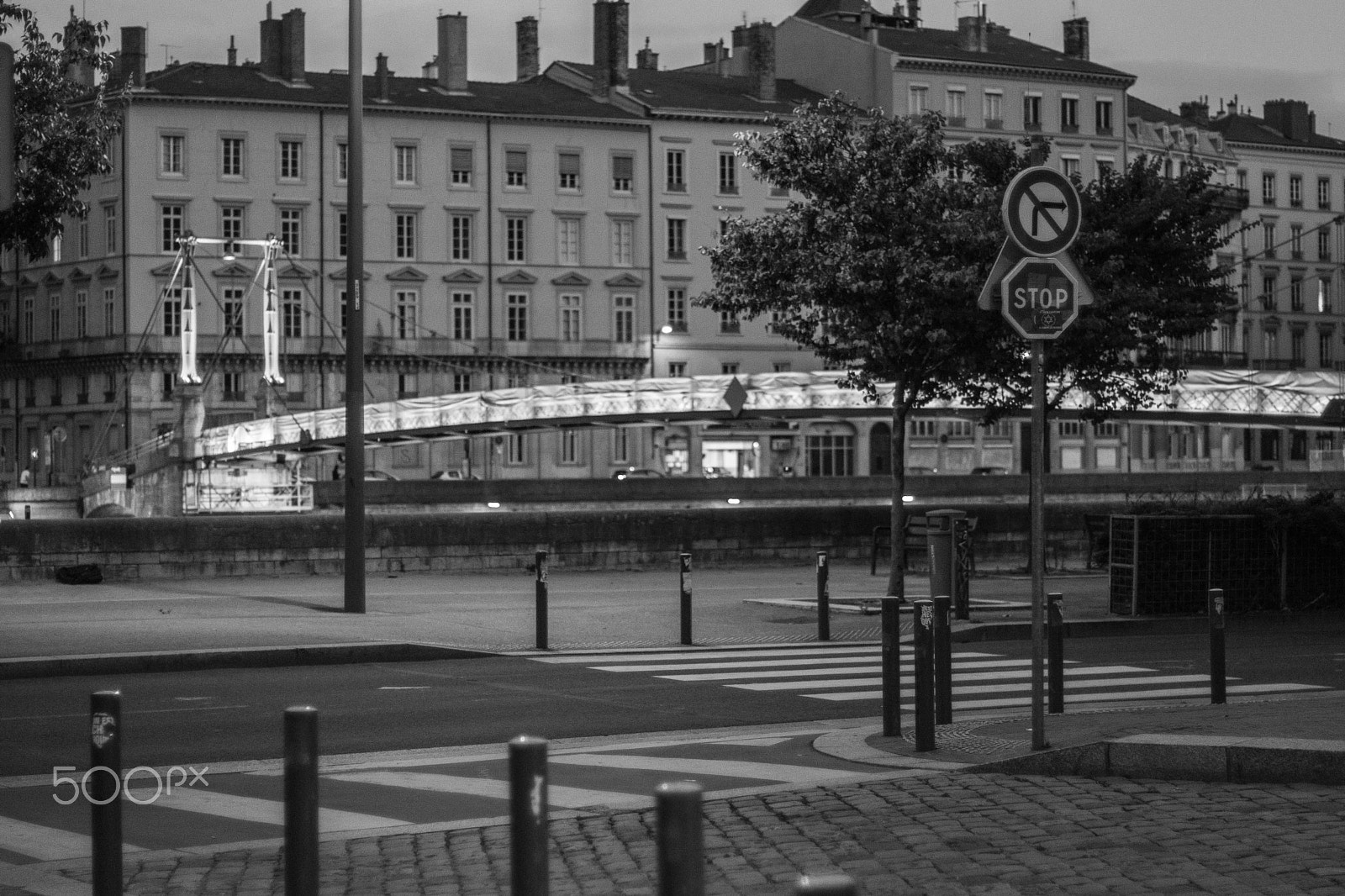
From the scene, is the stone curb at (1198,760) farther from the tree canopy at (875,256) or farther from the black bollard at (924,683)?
the tree canopy at (875,256)

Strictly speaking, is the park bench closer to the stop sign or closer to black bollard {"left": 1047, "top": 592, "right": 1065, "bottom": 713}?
black bollard {"left": 1047, "top": 592, "right": 1065, "bottom": 713}

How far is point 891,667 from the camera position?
40.2 ft

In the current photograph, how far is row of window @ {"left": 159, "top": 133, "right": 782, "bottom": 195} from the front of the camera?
85.2m

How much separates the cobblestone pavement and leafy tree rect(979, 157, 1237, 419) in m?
21.2

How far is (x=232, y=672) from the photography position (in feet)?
57.3

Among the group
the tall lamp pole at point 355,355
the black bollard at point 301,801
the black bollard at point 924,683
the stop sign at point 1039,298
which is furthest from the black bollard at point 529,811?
the tall lamp pole at point 355,355

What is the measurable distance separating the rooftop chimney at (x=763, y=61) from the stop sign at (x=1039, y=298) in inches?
3410

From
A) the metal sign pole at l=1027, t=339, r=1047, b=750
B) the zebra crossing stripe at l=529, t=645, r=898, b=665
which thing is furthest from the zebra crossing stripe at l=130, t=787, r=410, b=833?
A: the zebra crossing stripe at l=529, t=645, r=898, b=665

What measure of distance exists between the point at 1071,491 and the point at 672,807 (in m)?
61.8

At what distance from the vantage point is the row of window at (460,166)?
280 feet

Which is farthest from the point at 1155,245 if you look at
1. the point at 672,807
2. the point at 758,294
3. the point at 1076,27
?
the point at 1076,27

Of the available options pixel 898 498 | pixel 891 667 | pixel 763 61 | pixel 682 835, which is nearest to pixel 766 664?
pixel 891 667

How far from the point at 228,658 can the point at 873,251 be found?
396 inches

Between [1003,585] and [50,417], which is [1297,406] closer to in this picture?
[1003,585]
